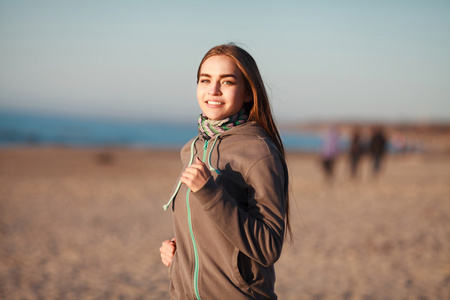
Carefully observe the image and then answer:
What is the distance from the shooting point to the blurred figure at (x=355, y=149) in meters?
13.8

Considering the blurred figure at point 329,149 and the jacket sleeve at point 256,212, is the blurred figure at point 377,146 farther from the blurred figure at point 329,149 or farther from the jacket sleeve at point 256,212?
the jacket sleeve at point 256,212

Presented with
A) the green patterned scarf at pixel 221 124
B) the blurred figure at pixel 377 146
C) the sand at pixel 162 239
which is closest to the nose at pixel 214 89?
the green patterned scarf at pixel 221 124

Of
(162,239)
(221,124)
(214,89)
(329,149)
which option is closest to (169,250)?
(221,124)

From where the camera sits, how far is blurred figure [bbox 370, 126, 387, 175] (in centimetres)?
1469

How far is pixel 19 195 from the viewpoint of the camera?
11.5 meters

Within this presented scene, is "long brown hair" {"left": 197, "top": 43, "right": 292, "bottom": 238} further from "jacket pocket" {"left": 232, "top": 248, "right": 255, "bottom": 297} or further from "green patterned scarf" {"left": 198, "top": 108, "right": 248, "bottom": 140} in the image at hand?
"jacket pocket" {"left": 232, "top": 248, "right": 255, "bottom": 297}

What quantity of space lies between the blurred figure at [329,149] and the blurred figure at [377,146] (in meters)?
2.79

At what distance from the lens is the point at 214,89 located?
1767 mm

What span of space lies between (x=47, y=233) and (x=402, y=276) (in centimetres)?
634

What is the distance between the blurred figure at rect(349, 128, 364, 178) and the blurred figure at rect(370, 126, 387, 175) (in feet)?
1.39

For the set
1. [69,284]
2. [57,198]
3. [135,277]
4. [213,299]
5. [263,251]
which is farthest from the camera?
[57,198]

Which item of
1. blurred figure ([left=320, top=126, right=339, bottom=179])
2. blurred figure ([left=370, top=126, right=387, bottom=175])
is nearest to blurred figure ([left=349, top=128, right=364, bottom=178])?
blurred figure ([left=370, top=126, right=387, bottom=175])

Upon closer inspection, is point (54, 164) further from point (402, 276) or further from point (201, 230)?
point (201, 230)

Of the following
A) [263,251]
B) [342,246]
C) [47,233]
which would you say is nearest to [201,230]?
[263,251]
